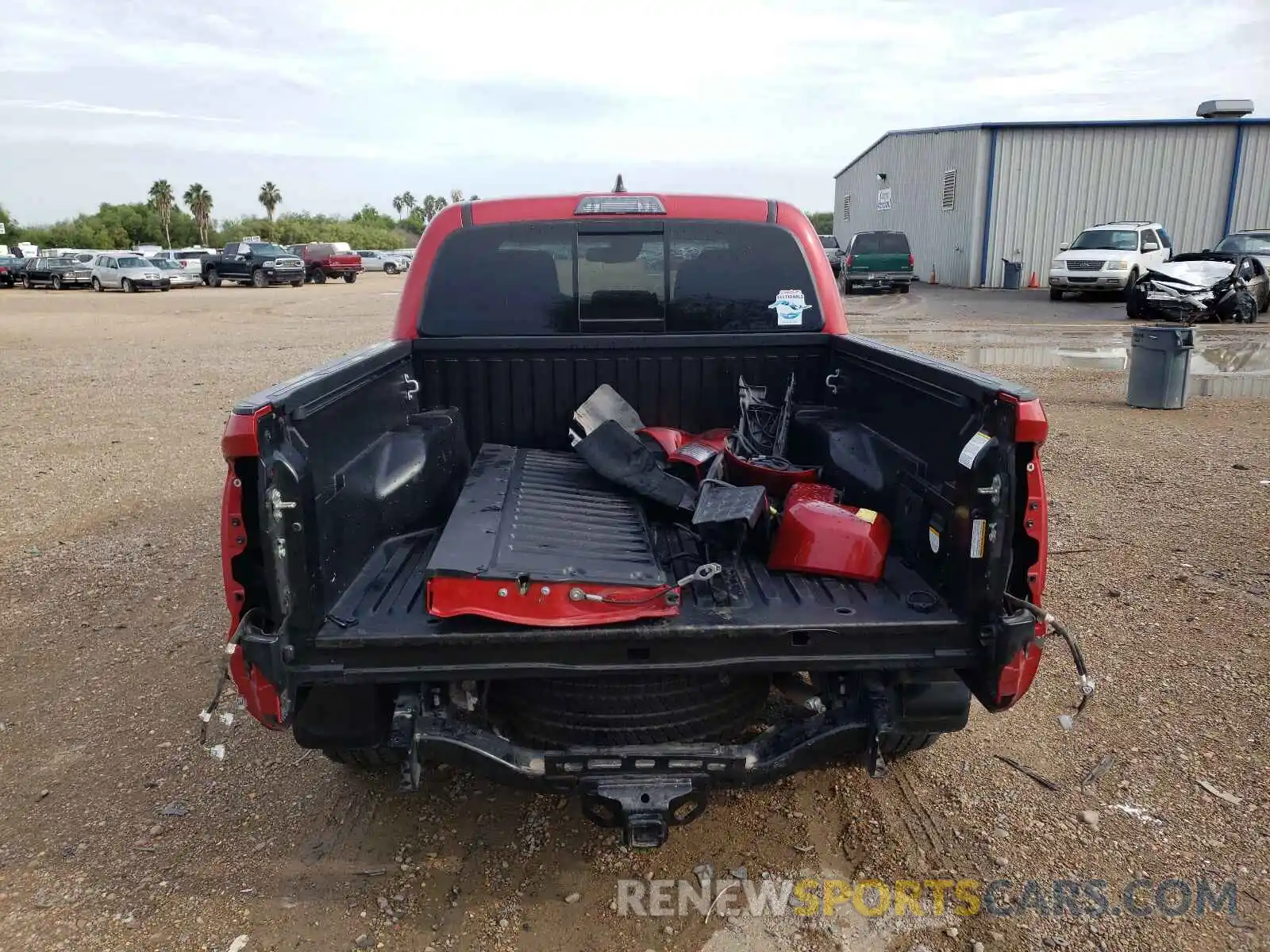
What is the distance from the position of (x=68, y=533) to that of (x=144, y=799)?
371 centimetres

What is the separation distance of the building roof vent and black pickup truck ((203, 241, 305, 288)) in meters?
32.6

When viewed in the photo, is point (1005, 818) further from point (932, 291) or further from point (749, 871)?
point (932, 291)

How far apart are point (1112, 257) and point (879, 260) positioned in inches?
241

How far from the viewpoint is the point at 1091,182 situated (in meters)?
27.9

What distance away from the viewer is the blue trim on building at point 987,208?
28.0 m

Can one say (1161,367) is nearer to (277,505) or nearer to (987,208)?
(277,505)

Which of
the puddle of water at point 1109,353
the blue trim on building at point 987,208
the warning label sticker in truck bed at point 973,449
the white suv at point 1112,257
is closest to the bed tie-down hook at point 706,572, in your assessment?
the warning label sticker in truck bed at point 973,449

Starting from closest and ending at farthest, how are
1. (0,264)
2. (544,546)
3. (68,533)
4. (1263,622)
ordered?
1. (544,546)
2. (1263,622)
3. (68,533)
4. (0,264)

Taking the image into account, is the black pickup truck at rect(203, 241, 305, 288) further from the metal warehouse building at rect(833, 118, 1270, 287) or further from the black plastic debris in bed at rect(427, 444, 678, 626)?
the black plastic debris in bed at rect(427, 444, 678, 626)

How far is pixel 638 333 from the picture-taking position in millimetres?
4195

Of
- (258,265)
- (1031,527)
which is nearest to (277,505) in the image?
(1031,527)

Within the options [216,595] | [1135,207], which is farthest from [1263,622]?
[1135,207]

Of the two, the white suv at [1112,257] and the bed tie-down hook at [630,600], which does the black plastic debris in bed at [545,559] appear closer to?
the bed tie-down hook at [630,600]

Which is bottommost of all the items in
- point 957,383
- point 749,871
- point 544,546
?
point 749,871
